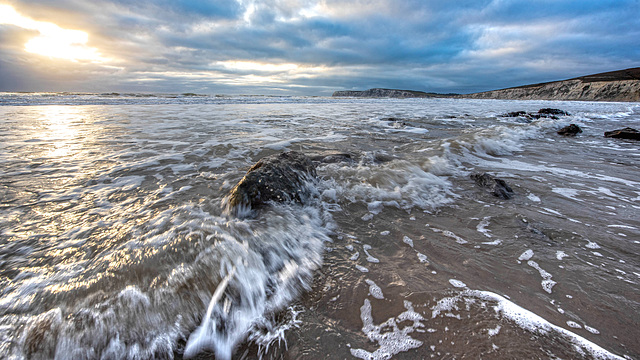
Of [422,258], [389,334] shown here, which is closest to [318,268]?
[389,334]

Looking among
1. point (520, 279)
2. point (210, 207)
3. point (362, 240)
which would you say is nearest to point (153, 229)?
point (210, 207)

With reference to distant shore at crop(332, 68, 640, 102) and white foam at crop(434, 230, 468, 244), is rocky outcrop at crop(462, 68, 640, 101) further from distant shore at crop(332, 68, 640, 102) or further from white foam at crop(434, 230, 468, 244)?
white foam at crop(434, 230, 468, 244)

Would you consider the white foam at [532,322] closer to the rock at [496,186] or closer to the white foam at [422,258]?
the white foam at [422,258]

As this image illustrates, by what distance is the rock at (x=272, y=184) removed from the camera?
301 centimetres

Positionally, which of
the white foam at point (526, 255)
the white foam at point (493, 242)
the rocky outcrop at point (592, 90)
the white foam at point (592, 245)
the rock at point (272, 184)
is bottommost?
the white foam at point (493, 242)

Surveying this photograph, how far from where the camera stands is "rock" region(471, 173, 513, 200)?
145 inches

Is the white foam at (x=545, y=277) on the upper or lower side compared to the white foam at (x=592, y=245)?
lower

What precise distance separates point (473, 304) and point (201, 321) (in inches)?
73.1

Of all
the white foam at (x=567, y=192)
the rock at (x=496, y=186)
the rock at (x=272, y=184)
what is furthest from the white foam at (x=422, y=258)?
the white foam at (x=567, y=192)

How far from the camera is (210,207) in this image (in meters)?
3.09

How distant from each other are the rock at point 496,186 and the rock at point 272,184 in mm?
2673

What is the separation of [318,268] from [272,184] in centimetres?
139

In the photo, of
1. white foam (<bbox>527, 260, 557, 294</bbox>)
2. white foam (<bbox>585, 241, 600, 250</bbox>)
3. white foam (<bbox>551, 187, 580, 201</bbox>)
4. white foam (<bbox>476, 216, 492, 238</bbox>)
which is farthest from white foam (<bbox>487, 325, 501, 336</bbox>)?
white foam (<bbox>551, 187, 580, 201</bbox>)

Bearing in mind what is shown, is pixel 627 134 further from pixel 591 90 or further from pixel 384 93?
pixel 384 93
